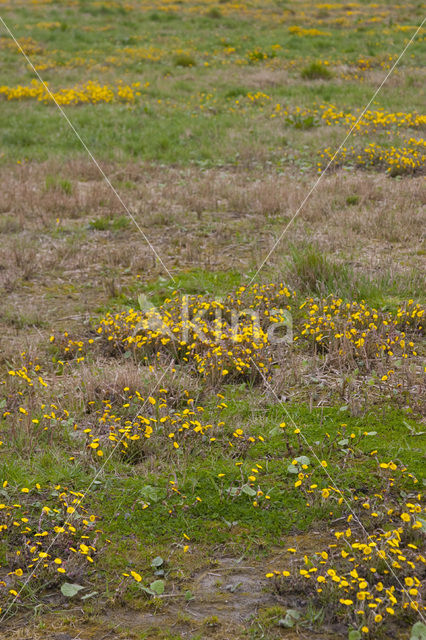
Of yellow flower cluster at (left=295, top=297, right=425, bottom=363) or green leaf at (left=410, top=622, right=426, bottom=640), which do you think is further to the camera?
yellow flower cluster at (left=295, top=297, right=425, bottom=363)

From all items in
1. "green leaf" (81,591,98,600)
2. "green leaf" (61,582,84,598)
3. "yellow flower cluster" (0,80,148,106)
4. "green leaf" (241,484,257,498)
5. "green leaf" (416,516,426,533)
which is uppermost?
"yellow flower cluster" (0,80,148,106)

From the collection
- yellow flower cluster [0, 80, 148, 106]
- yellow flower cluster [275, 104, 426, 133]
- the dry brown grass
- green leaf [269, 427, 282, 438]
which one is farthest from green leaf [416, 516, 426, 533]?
yellow flower cluster [0, 80, 148, 106]

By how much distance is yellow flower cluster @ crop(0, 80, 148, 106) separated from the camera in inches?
562

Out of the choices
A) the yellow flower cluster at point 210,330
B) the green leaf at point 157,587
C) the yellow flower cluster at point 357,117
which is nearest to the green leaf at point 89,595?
the green leaf at point 157,587

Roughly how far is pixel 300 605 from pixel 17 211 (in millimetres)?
7018

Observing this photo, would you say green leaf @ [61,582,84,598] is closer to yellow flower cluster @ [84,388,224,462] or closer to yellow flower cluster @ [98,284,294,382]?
yellow flower cluster @ [84,388,224,462]

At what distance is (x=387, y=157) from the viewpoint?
32.3 feet

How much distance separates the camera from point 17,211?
8.62m

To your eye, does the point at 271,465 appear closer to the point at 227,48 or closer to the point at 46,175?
the point at 46,175

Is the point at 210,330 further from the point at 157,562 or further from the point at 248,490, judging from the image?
the point at 157,562

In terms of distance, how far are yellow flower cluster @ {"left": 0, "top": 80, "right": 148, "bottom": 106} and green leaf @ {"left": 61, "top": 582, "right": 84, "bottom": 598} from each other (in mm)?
12774

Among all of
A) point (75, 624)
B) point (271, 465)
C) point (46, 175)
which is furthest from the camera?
point (46, 175)

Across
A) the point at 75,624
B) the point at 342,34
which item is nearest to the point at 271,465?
the point at 75,624

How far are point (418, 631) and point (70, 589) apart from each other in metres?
1.62
